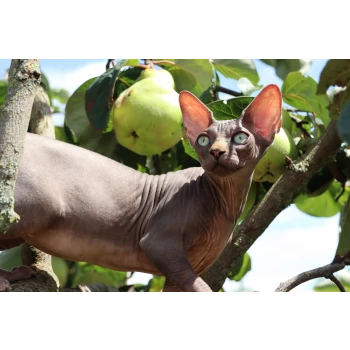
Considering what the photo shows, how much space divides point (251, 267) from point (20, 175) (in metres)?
1.05

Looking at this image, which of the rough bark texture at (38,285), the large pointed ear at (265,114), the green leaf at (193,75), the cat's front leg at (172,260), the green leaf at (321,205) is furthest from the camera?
the green leaf at (321,205)

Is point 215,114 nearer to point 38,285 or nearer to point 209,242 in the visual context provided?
point 209,242

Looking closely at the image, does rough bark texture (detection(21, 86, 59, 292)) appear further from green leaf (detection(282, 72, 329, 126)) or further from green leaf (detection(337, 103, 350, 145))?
green leaf (detection(337, 103, 350, 145))

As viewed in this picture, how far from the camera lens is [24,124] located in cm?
116

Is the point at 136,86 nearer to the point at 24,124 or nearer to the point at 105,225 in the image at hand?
the point at 105,225

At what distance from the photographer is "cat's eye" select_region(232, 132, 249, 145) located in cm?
142

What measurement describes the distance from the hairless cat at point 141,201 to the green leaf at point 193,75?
55cm

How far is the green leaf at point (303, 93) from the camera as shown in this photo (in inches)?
80.5

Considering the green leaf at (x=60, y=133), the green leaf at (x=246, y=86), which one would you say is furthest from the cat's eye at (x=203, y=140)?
the green leaf at (x=60, y=133)

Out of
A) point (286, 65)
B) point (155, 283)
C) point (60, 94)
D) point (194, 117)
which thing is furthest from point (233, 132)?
point (60, 94)

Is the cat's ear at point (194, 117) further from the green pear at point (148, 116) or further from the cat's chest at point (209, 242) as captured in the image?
the green pear at point (148, 116)

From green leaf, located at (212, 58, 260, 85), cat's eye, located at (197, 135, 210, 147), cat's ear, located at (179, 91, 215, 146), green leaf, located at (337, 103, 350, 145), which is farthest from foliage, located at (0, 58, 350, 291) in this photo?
green leaf, located at (337, 103, 350, 145)

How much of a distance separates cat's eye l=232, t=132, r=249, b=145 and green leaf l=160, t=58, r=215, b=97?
699mm

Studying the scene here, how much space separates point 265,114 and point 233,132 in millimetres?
119
